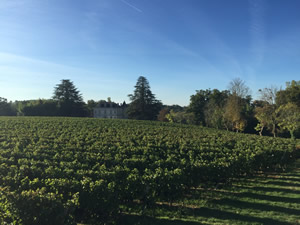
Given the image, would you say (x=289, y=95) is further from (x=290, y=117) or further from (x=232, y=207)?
(x=232, y=207)

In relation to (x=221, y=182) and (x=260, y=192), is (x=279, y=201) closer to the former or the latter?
(x=260, y=192)

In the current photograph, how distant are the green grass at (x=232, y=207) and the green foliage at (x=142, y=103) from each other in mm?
44267

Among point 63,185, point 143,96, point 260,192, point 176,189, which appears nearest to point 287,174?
point 260,192

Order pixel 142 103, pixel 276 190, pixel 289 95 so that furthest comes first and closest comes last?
pixel 142 103 < pixel 289 95 < pixel 276 190

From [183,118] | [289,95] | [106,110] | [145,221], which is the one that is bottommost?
[145,221]

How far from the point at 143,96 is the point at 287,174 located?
147 ft

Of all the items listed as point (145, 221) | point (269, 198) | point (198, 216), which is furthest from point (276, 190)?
point (145, 221)

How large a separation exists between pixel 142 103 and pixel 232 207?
47.8 meters

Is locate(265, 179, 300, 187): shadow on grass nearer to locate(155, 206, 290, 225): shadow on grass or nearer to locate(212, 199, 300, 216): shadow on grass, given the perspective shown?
locate(212, 199, 300, 216): shadow on grass

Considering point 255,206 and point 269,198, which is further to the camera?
point 269,198

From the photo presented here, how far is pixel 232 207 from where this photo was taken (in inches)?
316

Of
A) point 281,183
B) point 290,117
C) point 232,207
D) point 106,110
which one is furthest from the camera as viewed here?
point 106,110

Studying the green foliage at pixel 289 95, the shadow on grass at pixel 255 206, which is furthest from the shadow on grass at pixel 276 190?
the green foliage at pixel 289 95

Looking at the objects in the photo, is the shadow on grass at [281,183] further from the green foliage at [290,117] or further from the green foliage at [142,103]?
the green foliage at [142,103]
